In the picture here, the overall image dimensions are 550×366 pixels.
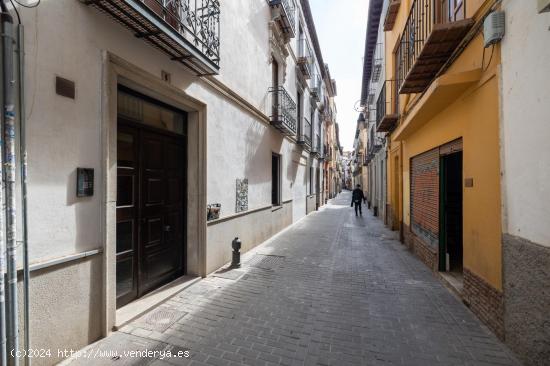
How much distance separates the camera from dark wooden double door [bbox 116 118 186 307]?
385cm

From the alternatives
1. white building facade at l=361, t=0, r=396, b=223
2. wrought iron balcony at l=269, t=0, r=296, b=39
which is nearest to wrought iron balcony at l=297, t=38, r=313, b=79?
wrought iron balcony at l=269, t=0, r=296, b=39

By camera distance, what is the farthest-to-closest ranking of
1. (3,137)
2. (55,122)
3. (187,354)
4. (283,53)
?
1. (283,53)
2. (187,354)
3. (55,122)
4. (3,137)

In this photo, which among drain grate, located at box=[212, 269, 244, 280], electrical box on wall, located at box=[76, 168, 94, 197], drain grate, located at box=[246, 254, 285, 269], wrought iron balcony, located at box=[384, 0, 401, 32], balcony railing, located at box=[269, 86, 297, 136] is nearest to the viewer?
electrical box on wall, located at box=[76, 168, 94, 197]

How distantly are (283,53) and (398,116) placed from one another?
489 centimetres

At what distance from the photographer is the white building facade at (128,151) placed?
263 cm

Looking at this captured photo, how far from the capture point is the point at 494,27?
3.21 m

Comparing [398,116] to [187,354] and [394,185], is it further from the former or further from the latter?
[187,354]

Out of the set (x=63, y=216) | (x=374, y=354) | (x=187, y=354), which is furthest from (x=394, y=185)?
(x=63, y=216)

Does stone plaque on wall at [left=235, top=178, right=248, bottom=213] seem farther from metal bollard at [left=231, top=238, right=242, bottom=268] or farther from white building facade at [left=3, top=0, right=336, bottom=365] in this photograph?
metal bollard at [left=231, top=238, right=242, bottom=268]

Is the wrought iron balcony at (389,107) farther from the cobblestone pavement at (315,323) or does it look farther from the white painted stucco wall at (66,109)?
the white painted stucco wall at (66,109)

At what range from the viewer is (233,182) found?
639 centimetres

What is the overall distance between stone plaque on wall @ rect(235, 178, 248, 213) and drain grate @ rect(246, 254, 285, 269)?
1254 millimetres

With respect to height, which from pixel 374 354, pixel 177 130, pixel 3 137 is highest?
pixel 177 130

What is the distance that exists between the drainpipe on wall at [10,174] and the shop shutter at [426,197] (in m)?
6.51
